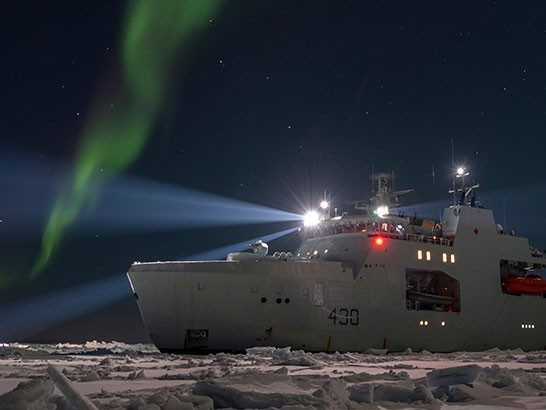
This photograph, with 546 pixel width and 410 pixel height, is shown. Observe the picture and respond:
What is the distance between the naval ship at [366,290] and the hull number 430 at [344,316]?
1.9 inches

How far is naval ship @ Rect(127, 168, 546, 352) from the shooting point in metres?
24.9

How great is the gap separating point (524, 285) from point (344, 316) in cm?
1326

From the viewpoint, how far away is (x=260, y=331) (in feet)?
82.1

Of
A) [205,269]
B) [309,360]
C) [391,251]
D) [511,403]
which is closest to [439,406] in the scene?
[511,403]

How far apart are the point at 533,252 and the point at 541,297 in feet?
10.4

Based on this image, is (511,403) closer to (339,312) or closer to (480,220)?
(339,312)

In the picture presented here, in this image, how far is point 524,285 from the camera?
109 ft

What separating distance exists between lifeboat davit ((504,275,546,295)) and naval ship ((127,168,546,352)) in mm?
73

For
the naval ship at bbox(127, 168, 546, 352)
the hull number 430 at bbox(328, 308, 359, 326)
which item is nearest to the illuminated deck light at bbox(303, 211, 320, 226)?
the naval ship at bbox(127, 168, 546, 352)

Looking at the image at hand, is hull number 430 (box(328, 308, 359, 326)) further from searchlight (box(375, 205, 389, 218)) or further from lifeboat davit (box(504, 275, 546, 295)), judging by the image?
lifeboat davit (box(504, 275, 546, 295))

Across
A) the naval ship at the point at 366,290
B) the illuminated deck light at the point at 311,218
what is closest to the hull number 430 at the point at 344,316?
the naval ship at the point at 366,290

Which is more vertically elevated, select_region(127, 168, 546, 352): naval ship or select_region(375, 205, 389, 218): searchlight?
select_region(375, 205, 389, 218): searchlight

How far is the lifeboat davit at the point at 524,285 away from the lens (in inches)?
1305

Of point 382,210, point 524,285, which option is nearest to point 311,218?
point 382,210
